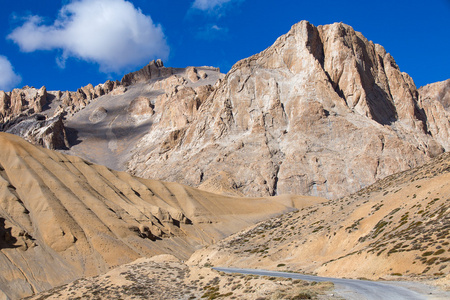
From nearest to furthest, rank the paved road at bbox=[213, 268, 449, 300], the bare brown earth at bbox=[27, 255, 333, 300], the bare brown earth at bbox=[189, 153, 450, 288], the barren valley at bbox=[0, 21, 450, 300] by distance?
1. the paved road at bbox=[213, 268, 449, 300]
2. the bare brown earth at bbox=[27, 255, 333, 300]
3. the bare brown earth at bbox=[189, 153, 450, 288]
4. the barren valley at bbox=[0, 21, 450, 300]

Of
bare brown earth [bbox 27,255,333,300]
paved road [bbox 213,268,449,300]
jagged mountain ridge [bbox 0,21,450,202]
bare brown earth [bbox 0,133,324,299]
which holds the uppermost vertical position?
jagged mountain ridge [bbox 0,21,450,202]

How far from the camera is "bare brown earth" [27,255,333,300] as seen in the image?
1719 centimetres

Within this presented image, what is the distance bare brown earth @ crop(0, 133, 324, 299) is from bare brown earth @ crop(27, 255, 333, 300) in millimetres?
15527

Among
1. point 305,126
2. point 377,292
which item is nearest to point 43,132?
point 305,126

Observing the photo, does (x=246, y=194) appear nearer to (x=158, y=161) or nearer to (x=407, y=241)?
(x=158, y=161)

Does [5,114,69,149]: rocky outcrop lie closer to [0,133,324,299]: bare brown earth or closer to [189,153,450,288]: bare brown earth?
[0,133,324,299]: bare brown earth

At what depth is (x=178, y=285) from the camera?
985 inches

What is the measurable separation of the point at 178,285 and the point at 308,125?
3149 inches

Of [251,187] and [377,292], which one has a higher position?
[251,187]

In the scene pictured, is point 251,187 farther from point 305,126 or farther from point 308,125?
point 308,125

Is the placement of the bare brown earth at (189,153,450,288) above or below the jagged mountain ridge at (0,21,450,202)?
below

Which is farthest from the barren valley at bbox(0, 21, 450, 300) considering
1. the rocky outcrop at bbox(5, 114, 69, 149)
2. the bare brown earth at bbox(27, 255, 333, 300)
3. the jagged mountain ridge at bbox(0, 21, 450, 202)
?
the rocky outcrop at bbox(5, 114, 69, 149)

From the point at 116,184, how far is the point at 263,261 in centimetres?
4038

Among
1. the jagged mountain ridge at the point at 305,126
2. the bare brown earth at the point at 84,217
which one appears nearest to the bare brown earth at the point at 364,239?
the bare brown earth at the point at 84,217
